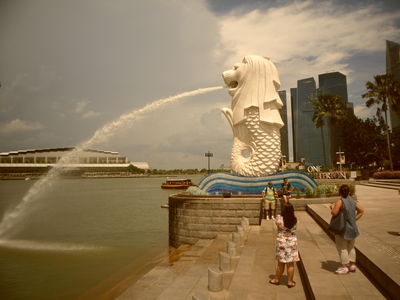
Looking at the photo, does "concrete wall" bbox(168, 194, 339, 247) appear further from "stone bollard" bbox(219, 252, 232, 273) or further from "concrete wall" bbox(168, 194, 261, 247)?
"stone bollard" bbox(219, 252, 232, 273)

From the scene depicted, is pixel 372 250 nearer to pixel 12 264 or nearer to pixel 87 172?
pixel 12 264

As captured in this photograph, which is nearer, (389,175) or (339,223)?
(339,223)

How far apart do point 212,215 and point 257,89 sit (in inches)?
344

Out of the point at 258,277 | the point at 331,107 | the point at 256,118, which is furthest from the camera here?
the point at 331,107

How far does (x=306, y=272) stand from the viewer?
524 centimetres

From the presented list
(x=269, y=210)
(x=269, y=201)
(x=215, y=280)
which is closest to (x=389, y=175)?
(x=269, y=210)

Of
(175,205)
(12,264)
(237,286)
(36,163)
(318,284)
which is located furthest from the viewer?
(36,163)

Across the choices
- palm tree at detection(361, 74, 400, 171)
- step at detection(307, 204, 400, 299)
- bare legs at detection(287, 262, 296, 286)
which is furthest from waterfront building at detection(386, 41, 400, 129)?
bare legs at detection(287, 262, 296, 286)

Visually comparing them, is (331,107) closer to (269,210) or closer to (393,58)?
(393,58)

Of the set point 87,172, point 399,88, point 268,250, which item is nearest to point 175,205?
point 268,250

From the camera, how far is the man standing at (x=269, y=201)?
10936mm

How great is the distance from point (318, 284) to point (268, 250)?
10.3ft

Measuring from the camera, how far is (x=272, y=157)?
17.2m

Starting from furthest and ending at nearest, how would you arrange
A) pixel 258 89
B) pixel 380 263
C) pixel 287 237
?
pixel 258 89 < pixel 287 237 < pixel 380 263
